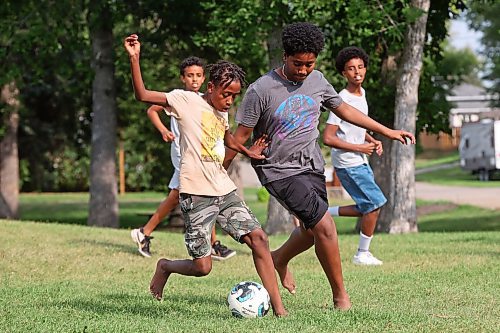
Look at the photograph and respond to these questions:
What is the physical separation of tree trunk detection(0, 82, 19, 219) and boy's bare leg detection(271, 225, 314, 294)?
2133cm

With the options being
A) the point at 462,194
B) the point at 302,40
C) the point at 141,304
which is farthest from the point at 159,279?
the point at 462,194

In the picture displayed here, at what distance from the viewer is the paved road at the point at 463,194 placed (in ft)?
105

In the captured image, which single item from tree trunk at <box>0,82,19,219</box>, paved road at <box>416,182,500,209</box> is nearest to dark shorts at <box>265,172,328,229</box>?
tree trunk at <box>0,82,19,219</box>

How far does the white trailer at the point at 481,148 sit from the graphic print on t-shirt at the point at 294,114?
134 ft

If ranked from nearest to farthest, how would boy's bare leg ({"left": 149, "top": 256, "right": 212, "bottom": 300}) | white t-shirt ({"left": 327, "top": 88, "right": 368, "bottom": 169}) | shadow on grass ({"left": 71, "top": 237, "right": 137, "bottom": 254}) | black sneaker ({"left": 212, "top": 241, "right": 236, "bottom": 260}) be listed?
boy's bare leg ({"left": 149, "top": 256, "right": 212, "bottom": 300})
white t-shirt ({"left": 327, "top": 88, "right": 368, "bottom": 169})
black sneaker ({"left": 212, "top": 241, "right": 236, "bottom": 260})
shadow on grass ({"left": 71, "top": 237, "right": 137, "bottom": 254})

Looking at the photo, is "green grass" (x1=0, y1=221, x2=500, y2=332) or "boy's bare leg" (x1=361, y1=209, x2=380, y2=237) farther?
"boy's bare leg" (x1=361, y1=209, x2=380, y2=237)

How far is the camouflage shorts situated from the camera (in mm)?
7586

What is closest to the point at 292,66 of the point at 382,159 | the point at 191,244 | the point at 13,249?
the point at 191,244

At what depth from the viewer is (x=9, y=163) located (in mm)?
29922

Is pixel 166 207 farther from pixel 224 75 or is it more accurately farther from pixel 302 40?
pixel 302 40

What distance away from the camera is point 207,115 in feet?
25.2

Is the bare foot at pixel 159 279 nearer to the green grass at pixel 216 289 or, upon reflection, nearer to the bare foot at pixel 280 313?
the green grass at pixel 216 289

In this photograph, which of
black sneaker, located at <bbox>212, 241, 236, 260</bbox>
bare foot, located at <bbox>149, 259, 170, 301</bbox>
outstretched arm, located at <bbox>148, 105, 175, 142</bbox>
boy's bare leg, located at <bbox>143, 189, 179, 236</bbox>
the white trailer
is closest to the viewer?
bare foot, located at <bbox>149, 259, 170, 301</bbox>

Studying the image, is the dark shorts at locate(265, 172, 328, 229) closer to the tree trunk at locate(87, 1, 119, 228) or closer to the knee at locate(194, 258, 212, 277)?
the knee at locate(194, 258, 212, 277)
